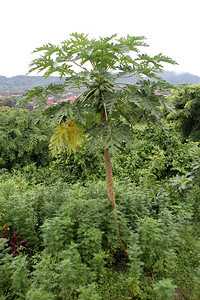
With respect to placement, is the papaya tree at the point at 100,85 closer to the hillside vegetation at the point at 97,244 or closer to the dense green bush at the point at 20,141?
the hillside vegetation at the point at 97,244

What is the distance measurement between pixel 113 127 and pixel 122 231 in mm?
1373

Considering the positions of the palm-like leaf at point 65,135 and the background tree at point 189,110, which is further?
the background tree at point 189,110

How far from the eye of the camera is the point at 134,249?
175cm

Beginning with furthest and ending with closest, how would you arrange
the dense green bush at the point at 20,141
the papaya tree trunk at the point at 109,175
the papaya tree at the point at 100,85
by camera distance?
the dense green bush at the point at 20,141 < the papaya tree trunk at the point at 109,175 < the papaya tree at the point at 100,85

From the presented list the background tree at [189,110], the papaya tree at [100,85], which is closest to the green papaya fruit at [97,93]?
the papaya tree at [100,85]

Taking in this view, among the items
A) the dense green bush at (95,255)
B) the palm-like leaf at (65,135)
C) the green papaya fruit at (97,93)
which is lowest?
the dense green bush at (95,255)

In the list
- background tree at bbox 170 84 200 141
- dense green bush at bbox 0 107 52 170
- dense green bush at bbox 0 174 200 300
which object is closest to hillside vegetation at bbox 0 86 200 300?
dense green bush at bbox 0 174 200 300

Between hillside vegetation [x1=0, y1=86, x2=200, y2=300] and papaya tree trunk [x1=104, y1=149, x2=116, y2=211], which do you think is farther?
papaya tree trunk [x1=104, y1=149, x2=116, y2=211]

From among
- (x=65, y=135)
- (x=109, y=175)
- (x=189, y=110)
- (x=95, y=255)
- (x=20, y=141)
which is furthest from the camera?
(x=20, y=141)

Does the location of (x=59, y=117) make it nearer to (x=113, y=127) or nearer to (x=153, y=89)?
(x=113, y=127)

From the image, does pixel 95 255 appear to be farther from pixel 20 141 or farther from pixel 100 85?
pixel 20 141

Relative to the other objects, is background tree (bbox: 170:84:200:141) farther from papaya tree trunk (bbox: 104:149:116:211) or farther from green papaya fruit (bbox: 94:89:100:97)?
green papaya fruit (bbox: 94:89:100:97)

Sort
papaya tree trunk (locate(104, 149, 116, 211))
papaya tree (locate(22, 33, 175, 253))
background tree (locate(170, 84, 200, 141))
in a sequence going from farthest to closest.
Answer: background tree (locate(170, 84, 200, 141)), papaya tree trunk (locate(104, 149, 116, 211)), papaya tree (locate(22, 33, 175, 253))

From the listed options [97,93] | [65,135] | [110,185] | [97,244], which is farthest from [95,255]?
[97,93]
